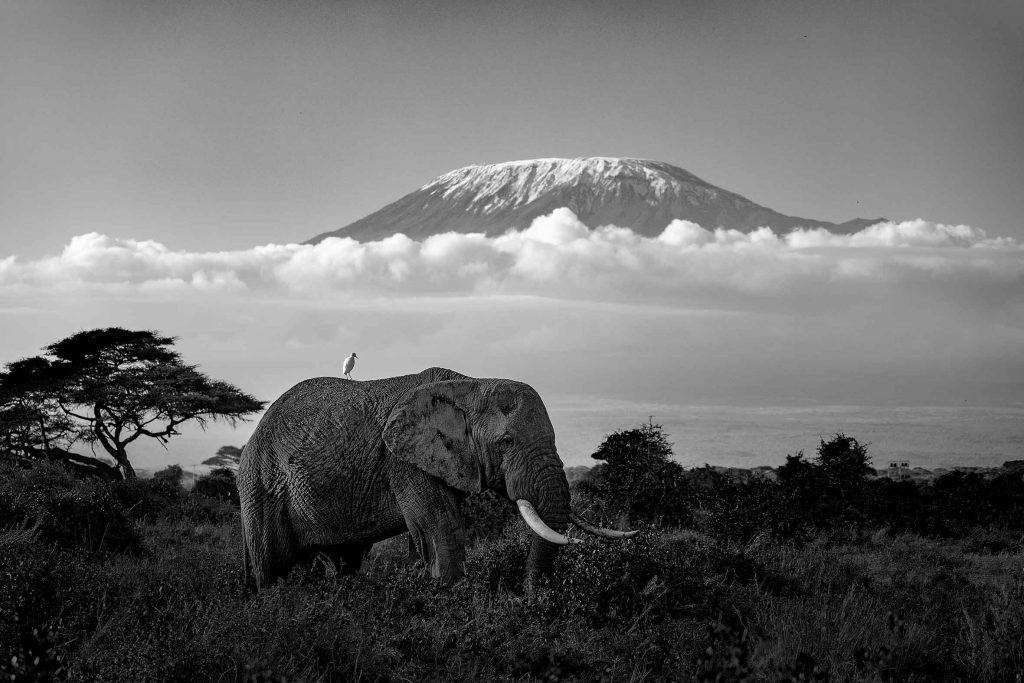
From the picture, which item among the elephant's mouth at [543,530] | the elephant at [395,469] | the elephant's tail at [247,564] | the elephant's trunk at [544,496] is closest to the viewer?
the elephant's mouth at [543,530]

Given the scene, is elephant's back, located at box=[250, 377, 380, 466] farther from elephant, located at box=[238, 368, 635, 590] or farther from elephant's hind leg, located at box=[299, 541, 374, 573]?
elephant's hind leg, located at box=[299, 541, 374, 573]

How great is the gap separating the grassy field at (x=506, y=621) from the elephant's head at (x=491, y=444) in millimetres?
814

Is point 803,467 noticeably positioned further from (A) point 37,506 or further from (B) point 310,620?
(B) point 310,620

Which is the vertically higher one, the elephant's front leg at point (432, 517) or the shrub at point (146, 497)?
the elephant's front leg at point (432, 517)

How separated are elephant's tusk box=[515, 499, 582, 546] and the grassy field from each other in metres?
0.61

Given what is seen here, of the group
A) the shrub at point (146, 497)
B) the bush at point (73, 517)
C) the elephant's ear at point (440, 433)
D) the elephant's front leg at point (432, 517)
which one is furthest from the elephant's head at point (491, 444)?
the shrub at point (146, 497)

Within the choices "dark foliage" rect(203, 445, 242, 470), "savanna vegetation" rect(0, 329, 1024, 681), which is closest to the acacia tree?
"dark foliage" rect(203, 445, 242, 470)

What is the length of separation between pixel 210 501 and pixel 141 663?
54.7 ft

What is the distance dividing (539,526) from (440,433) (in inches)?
50.7

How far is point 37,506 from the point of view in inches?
561

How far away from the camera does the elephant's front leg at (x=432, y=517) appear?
9711 millimetres

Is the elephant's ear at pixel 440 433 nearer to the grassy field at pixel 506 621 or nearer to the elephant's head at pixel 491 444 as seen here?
the elephant's head at pixel 491 444

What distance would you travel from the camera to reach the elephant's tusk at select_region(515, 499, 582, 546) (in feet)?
29.9

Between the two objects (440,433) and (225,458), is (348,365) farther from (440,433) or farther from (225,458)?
(440,433)
